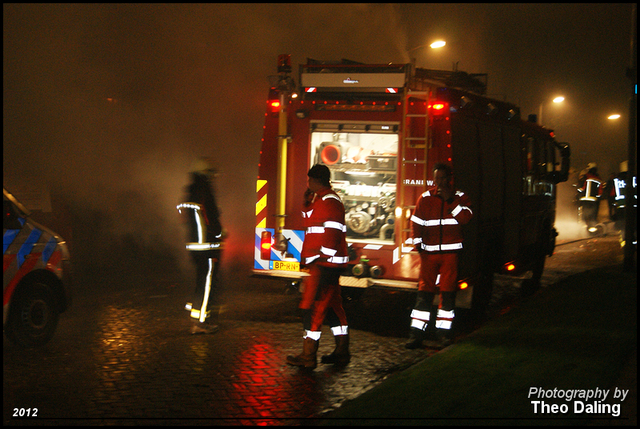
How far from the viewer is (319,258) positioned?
17.4 ft

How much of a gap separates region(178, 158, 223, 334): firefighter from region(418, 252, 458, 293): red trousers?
84.8 inches

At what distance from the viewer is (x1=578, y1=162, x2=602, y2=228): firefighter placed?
16344 mm

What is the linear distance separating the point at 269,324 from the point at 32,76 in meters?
9.55

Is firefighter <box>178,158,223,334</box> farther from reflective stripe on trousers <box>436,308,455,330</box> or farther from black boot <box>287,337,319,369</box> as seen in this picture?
reflective stripe on trousers <box>436,308,455,330</box>

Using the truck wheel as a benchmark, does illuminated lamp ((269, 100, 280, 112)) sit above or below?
above

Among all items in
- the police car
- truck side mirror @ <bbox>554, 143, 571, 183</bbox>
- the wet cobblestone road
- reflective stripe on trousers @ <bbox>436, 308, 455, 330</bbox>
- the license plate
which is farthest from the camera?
truck side mirror @ <bbox>554, 143, 571, 183</bbox>

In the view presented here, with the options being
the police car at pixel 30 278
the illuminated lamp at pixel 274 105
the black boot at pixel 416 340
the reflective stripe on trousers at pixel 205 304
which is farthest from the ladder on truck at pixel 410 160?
the police car at pixel 30 278

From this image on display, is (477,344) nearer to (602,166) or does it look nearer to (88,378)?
(88,378)

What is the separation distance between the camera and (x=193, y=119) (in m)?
14.5

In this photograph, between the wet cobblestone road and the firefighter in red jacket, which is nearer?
the wet cobblestone road

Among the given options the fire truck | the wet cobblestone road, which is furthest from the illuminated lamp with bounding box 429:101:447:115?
the wet cobblestone road

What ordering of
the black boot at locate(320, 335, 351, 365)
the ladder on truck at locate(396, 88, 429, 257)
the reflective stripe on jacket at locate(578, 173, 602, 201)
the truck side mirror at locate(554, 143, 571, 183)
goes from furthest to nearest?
the reflective stripe on jacket at locate(578, 173, 602, 201) < the truck side mirror at locate(554, 143, 571, 183) < the ladder on truck at locate(396, 88, 429, 257) < the black boot at locate(320, 335, 351, 365)

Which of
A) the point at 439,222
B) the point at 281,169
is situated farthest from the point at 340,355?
the point at 281,169

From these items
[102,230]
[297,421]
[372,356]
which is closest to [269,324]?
[372,356]
